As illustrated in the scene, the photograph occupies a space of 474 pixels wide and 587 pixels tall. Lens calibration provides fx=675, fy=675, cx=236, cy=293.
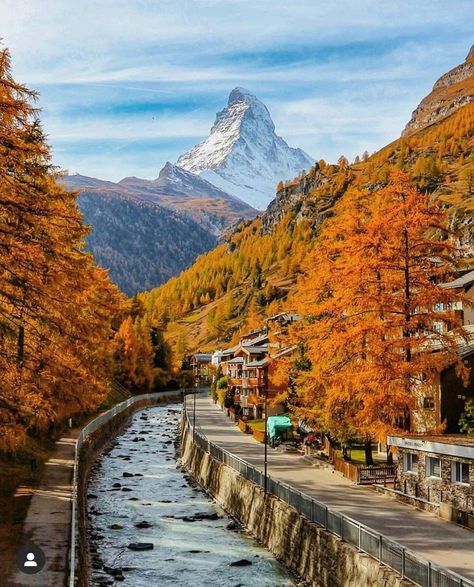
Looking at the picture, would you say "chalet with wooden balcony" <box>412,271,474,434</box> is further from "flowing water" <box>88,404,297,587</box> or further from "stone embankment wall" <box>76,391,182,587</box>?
"stone embankment wall" <box>76,391,182,587</box>

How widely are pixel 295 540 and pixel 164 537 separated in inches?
364

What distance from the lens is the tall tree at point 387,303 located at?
3450 cm

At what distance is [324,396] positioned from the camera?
1676 inches

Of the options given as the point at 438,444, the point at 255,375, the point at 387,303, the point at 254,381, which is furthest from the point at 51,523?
the point at 255,375

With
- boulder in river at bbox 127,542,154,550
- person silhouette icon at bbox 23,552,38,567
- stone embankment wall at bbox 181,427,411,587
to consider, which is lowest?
boulder in river at bbox 127,542,154,550

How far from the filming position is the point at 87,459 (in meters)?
55.1

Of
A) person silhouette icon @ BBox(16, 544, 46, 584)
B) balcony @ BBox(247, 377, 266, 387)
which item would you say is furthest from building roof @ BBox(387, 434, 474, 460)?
balcony @ BBox(247, 377, 266, 387)

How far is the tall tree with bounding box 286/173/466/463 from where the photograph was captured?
34500mm

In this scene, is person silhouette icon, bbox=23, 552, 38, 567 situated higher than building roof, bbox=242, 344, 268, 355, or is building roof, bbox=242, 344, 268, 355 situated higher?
building roof, bbox=242, 344, 268, 355

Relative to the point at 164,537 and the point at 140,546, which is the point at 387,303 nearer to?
the point at 164,537

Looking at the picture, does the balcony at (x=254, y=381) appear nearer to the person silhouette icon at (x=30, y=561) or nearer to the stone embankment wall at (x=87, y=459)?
the stone embankment wall at (x=87, y=459)

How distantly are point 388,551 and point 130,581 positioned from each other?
12762 mm

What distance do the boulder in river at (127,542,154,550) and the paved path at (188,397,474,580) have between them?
29.3ft

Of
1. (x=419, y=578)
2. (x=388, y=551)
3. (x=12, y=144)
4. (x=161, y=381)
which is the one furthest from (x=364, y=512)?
(x=161, y=381)
